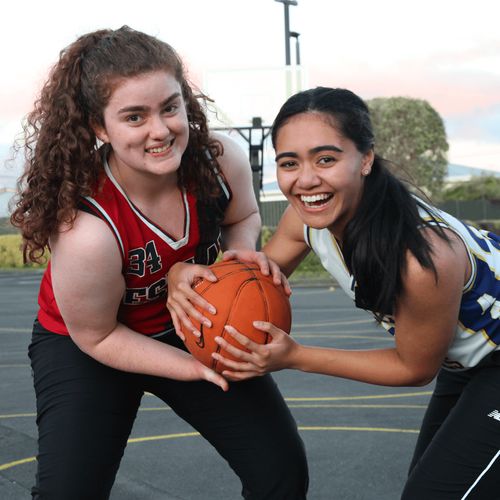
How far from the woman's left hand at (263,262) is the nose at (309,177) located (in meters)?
0.53

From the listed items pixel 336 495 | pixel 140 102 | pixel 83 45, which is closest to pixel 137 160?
pixel 140 102

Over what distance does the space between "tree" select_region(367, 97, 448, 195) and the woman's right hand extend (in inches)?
1417

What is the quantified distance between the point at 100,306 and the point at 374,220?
3.56ft

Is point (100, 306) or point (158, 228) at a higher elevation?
point (158, 228)

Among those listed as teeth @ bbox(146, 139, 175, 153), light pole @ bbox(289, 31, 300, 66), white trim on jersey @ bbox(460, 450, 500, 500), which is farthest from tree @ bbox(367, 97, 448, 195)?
white trim on jersey @ bbox(460, 450, 500, 500)

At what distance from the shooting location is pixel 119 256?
3266mm

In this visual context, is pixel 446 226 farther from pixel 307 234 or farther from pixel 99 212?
pixel 99 212

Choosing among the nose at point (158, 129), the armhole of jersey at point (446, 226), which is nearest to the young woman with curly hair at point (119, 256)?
the nose at point (158, 129)

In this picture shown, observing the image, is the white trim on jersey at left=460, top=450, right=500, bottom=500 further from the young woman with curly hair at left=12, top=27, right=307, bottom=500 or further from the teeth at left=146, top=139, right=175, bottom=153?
the teeth at left=146, top=139, right=175, bottom=153

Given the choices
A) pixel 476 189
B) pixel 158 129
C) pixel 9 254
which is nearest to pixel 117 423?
pixel 158 129

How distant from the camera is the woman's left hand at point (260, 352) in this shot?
315cm

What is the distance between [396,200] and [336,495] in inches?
94.1

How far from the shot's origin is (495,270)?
3176mm

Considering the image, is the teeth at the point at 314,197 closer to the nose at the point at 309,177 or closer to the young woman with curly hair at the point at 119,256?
the nose at the point at 309,177
